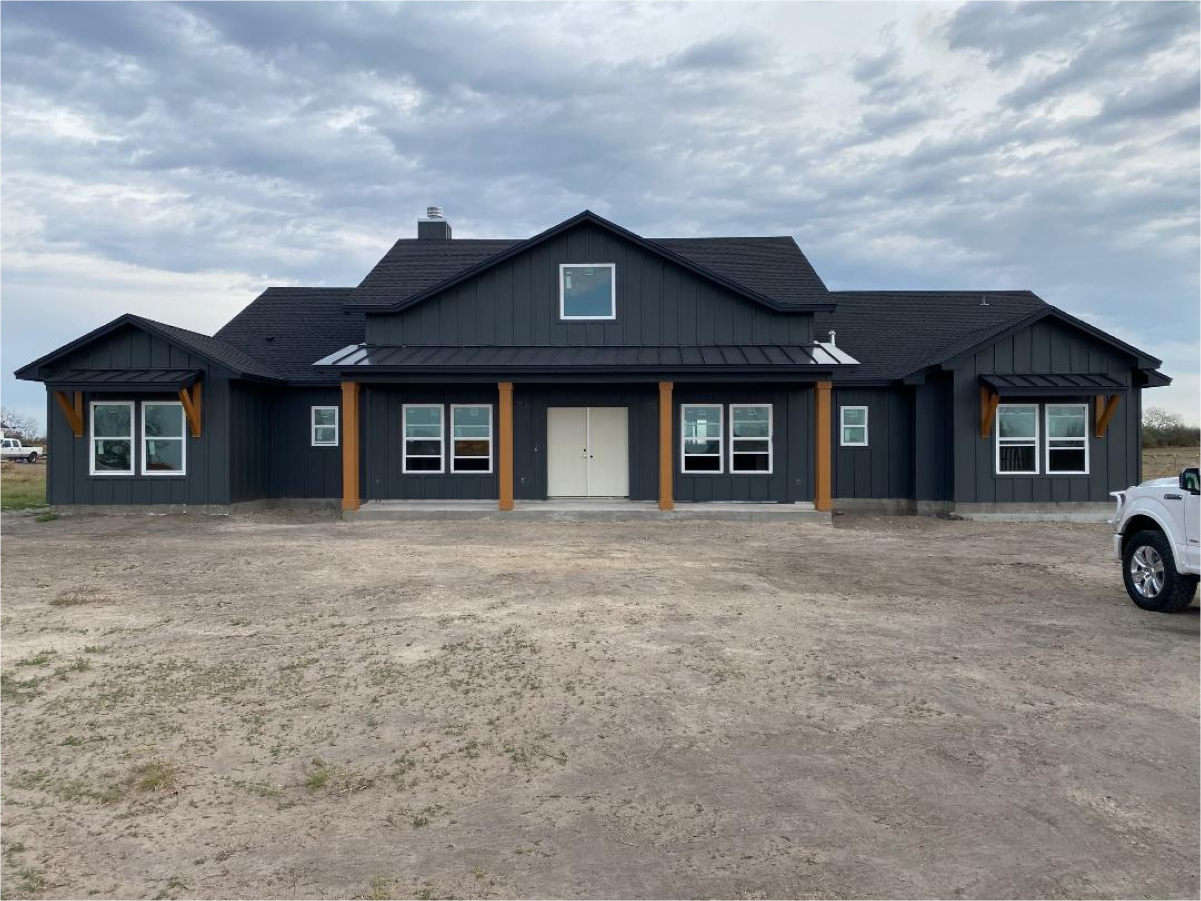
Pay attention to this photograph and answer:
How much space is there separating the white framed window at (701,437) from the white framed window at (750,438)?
0.96ft

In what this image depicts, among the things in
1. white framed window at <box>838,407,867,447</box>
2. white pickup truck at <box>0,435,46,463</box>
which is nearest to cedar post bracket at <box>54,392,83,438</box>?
white framed window at <box>838,407,867,447</box>

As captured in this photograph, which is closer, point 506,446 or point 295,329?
point 506,446

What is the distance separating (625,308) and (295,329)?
883 cm

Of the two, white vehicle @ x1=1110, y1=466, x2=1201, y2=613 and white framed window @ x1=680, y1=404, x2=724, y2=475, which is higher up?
white framed window @ x1=680, y1=404, x2=724, y2=475

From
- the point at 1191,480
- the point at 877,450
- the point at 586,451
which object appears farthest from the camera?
the point at 877,450

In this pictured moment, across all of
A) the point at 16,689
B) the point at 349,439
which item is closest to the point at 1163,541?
the point at 16,689

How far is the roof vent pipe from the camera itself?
→ 2388 centimetres

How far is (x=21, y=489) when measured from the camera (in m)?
26.5

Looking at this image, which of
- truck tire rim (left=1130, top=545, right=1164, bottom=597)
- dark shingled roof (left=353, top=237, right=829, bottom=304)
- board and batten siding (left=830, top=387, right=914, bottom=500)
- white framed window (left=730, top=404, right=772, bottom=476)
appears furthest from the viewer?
dark shingled roof (left=353, top=237, right=829, bottom=304)

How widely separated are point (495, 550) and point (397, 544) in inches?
72.3

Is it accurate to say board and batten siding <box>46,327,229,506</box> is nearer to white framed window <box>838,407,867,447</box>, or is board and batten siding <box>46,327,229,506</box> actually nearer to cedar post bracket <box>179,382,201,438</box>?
cedar post bracket <box>179,382,201,438</box>

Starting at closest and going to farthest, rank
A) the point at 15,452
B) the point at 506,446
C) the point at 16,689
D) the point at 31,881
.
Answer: the point at 31,881 < the point at 16,689 < the point at 506,446 < the point at 15,452

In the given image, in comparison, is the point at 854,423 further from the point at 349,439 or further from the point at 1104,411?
the point at 349,439

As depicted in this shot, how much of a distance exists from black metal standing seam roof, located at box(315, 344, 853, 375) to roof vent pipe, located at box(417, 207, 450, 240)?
6.36m
